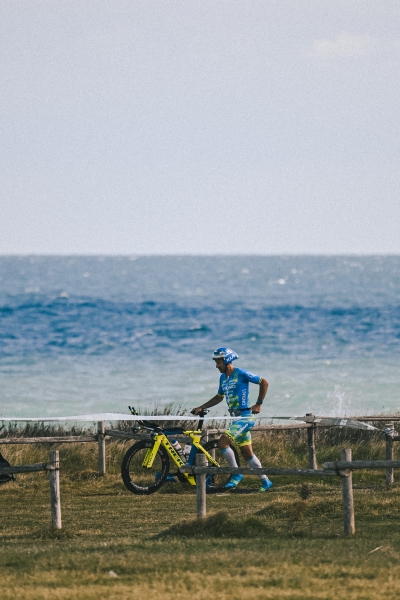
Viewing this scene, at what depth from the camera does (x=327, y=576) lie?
10.0m

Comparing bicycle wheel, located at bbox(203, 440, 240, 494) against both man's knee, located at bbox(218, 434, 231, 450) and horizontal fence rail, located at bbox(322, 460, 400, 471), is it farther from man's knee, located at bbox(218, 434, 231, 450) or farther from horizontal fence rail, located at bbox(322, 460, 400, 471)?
horizontal fence rail, located at bbox(322, 460, 400, 471)

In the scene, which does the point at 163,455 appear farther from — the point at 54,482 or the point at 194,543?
the point at 194,543

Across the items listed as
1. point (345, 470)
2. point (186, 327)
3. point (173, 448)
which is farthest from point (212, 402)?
point (186, 327)

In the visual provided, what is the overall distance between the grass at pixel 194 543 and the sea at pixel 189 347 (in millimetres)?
7473

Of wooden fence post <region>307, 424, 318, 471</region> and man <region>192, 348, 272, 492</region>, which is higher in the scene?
man <region>192, 348, 272, 492</region>

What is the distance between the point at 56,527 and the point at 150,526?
1.21m

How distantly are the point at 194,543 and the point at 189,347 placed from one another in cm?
5686

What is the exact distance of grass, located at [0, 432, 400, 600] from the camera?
32.0ft

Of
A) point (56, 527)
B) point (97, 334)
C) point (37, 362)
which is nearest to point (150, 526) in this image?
point (56, 527)

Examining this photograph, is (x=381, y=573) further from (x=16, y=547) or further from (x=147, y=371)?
(x=147, y=371)

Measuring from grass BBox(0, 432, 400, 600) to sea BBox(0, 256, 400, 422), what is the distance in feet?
24.5

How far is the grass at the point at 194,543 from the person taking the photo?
384 inches

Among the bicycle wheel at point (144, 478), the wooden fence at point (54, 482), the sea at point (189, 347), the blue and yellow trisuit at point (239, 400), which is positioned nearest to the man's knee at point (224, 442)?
the blue and yellow trisuit at point (239, 400)

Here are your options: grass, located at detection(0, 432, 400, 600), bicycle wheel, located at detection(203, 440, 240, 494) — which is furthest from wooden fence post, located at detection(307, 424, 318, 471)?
bicycle wheel, located at detection(203, 440, 240, 494)
